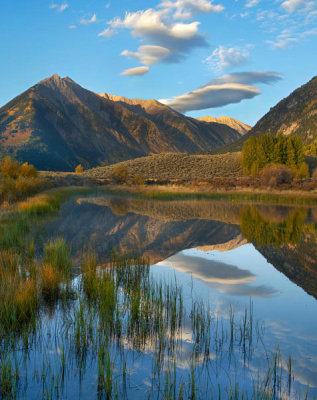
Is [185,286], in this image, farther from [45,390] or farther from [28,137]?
[28,137]

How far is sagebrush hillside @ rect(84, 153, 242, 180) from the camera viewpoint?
69669 millimetres

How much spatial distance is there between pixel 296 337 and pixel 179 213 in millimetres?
16520

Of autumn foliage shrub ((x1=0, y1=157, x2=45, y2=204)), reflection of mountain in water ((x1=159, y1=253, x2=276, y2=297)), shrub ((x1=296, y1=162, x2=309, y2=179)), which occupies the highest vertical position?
shrub ((x1=296, y1=162, x2=309, y2=179))

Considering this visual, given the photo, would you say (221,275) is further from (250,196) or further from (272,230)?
(250,196)

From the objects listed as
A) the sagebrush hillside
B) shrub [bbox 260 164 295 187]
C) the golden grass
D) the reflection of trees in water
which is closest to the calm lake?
the golden grass


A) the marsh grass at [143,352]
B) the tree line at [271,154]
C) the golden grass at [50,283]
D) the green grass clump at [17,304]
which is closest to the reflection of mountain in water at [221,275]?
the marsh grass at [143,352]

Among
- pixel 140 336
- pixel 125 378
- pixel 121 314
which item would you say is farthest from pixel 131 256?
pixel 125 378

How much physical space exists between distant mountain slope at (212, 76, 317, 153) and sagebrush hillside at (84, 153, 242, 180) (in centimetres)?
8788

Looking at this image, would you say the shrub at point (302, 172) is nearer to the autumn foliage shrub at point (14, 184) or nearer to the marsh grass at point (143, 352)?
the autumn foliage shrub at point (14, 184)

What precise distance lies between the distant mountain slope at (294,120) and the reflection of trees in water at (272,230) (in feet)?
488

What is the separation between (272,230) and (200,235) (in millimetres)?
3253

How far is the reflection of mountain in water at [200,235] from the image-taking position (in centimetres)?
952

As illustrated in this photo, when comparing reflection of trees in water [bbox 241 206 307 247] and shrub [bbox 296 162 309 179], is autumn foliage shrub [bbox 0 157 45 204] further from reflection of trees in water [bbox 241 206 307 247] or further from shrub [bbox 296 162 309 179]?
shrub [bbox 296 162 309 179]

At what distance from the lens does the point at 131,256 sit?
941 centimetres
